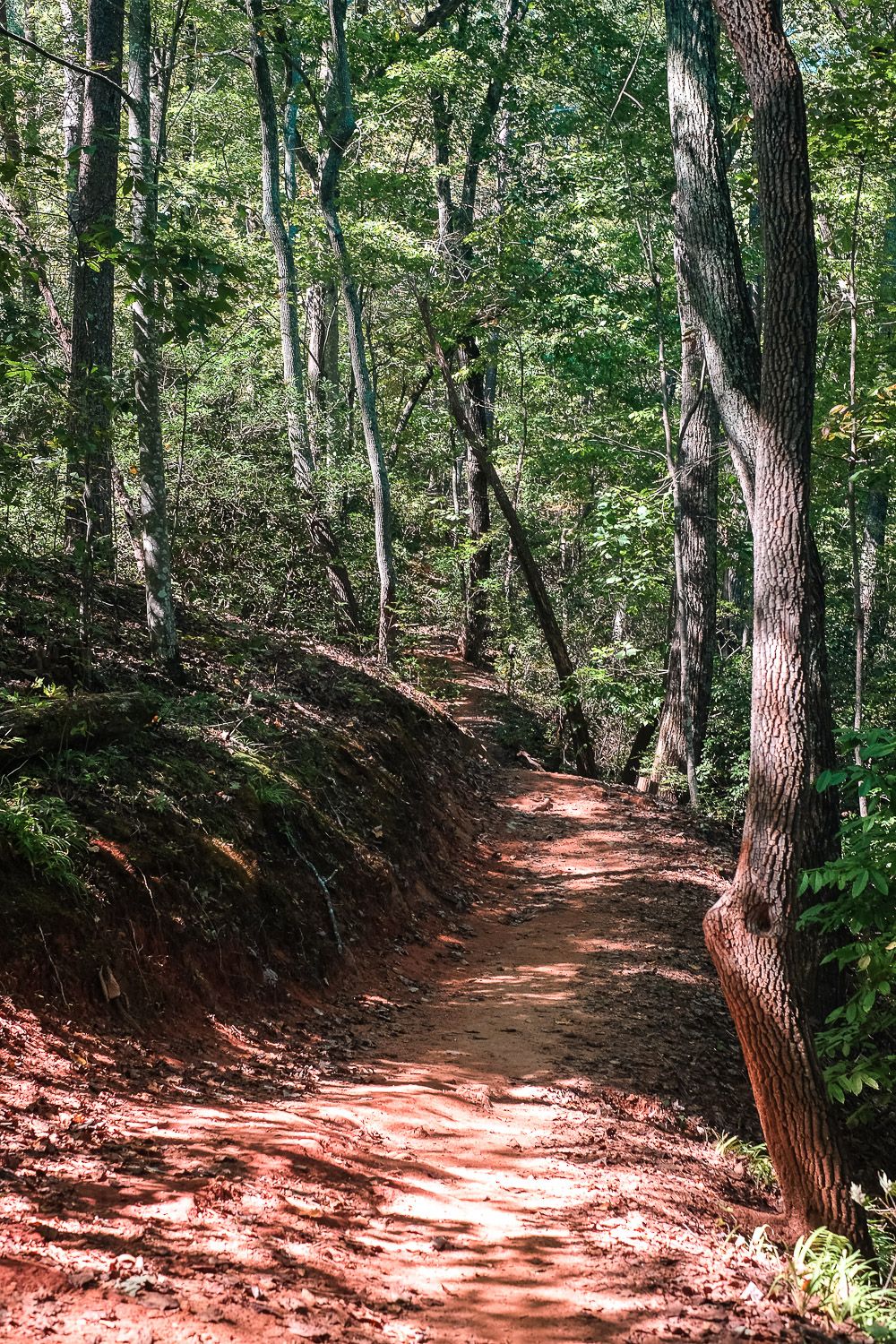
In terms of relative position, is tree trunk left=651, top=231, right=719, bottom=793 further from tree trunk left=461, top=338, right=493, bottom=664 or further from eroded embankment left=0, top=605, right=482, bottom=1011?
tree trunk left=461, top=338, right=493, bottom=664

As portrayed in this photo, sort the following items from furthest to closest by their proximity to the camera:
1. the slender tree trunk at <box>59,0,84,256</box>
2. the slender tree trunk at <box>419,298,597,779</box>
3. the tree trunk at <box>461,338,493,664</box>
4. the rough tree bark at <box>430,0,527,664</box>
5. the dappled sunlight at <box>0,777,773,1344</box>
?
the tree trunk at <box>461,338,493,664</box>
the rough tree bark at <box>430,0,527,664</box>
the slender tree trunk at <box>419,298,597,779</box>
the slender tree trunk at <box>59,0,84,256</box>
the dappled sunlight at <box>0,777,773,1344</box>

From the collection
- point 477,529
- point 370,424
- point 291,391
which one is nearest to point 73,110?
point 291,391

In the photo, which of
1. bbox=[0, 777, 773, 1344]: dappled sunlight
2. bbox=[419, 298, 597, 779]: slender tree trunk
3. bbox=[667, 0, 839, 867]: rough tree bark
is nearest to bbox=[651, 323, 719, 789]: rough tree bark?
bbox=[419, 298, 597, 779]: slender tree trunk

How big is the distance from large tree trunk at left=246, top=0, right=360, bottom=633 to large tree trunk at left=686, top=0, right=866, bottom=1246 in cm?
875

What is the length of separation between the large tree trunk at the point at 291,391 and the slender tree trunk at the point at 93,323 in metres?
4.63

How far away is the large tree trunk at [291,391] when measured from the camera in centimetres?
1380

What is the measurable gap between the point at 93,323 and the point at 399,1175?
736 centimetres

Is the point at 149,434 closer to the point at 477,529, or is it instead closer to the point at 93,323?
the point at 93,323

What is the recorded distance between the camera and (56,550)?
26.3 ft

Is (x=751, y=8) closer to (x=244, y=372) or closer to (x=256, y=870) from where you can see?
(x=256, y=870)

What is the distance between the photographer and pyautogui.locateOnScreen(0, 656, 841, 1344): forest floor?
3336mm


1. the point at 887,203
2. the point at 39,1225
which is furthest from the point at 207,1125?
the point at 887,203

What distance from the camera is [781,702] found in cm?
552

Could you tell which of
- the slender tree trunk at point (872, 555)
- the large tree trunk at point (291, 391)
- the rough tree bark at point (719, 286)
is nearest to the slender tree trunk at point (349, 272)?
the large tree trunk at point (291, 391)
